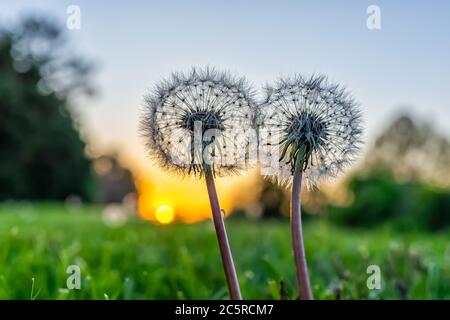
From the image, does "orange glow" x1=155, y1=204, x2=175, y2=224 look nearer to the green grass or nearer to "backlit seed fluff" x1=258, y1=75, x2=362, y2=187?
the green grass

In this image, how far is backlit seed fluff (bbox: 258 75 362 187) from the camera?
1.03 meters

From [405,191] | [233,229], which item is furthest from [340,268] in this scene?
[405,191]

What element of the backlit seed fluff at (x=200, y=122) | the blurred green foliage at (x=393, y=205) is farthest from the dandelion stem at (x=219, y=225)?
the blurred green foliage at (x=393, y=205)

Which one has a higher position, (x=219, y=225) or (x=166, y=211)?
(x=166, y=211)

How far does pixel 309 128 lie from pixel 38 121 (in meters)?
14.3

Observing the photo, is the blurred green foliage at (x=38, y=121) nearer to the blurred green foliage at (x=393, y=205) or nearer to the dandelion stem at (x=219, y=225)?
the blurred green foliage at (x=393, y=205)

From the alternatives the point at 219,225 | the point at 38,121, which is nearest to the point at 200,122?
the point at 219,225

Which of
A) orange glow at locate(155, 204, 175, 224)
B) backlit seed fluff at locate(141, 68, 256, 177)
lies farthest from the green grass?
backlit seed fluff at locate(141, 68, 256, 177)

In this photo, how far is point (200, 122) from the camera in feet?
3.40

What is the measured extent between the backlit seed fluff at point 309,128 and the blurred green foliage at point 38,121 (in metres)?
10.5

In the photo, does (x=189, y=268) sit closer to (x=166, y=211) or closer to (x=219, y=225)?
(x=166, y=211)

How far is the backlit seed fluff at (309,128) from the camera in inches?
40.7

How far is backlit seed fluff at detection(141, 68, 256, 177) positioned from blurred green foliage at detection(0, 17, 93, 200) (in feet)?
34.2
